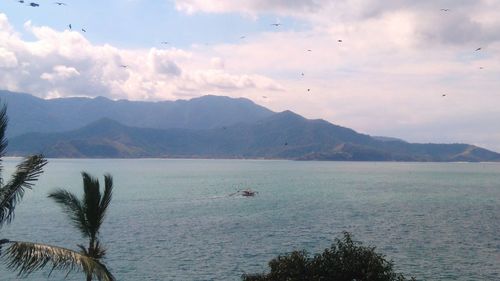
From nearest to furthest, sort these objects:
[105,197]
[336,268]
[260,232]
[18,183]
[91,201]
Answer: [18,183] < [91,201] < [105,197] < [336,268] < [260,232]

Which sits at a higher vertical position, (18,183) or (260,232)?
(18,183)

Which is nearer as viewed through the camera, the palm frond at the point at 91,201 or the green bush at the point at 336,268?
the palm frond at the point at 91,201

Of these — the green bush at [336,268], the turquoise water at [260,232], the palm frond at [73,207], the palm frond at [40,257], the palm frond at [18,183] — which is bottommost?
the turquoise water at [260,232]

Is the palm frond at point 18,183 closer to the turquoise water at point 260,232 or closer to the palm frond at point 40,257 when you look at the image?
the palm frond at point 40,257

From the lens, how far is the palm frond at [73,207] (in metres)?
18.0

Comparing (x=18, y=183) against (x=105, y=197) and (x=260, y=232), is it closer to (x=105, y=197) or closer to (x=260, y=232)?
(x=105, y=197)

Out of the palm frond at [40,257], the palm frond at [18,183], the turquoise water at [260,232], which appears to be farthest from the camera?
the turquoise water at [260,232]

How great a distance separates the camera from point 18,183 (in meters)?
14.2

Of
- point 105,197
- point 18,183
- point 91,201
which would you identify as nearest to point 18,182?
point 18,183

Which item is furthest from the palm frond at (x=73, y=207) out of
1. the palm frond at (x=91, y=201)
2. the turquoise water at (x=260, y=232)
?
the turquoise water at (x=260, y=232)

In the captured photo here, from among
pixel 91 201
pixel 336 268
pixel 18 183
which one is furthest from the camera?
pixel 336 268

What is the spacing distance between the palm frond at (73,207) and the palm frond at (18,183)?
3.36 meters

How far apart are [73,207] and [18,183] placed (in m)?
4.40

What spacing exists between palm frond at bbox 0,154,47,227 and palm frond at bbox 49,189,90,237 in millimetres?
3364
